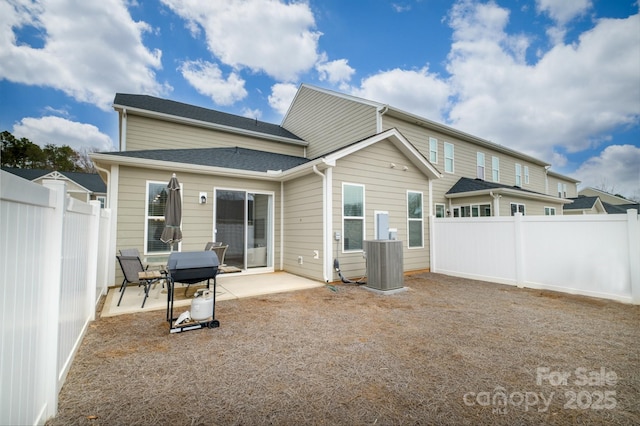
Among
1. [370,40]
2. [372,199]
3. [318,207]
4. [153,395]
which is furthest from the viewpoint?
[370,40]

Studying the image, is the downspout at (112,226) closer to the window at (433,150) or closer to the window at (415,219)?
the window at (415,219)

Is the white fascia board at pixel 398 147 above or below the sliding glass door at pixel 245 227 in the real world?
above

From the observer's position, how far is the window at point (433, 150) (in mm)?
12023

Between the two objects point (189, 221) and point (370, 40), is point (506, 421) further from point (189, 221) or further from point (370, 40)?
point (370, 40)

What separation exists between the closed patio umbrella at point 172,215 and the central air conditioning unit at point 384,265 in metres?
4.25

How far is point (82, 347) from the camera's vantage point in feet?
10.5

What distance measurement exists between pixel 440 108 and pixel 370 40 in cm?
901

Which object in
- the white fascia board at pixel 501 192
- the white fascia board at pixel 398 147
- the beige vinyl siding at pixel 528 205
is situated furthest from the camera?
the beige vinyl siding at pixel 528 205

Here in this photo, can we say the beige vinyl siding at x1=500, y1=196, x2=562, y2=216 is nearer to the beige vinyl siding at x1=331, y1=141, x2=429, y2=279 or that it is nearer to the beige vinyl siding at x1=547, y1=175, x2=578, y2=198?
the beige vinyl siding at x1=331, y1=141, x2=429, y2=279

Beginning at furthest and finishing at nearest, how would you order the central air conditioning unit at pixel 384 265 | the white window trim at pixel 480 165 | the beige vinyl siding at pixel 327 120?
the white window trim at pixel 480 165 < the beige vinyl siding at pixel 327 120 < the central air conditioning unit at pixel 384 265

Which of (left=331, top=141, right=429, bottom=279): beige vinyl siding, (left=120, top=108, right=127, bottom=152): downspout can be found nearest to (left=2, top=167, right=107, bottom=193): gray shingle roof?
(left=120, top=108, right=127, bottom=152): downspout

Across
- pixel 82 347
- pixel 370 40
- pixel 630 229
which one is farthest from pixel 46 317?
pixel 370 40

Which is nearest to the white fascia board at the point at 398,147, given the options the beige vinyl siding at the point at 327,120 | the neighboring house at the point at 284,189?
the neighboring house at the point at 284,189

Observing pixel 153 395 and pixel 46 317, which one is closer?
pixel 46 317
